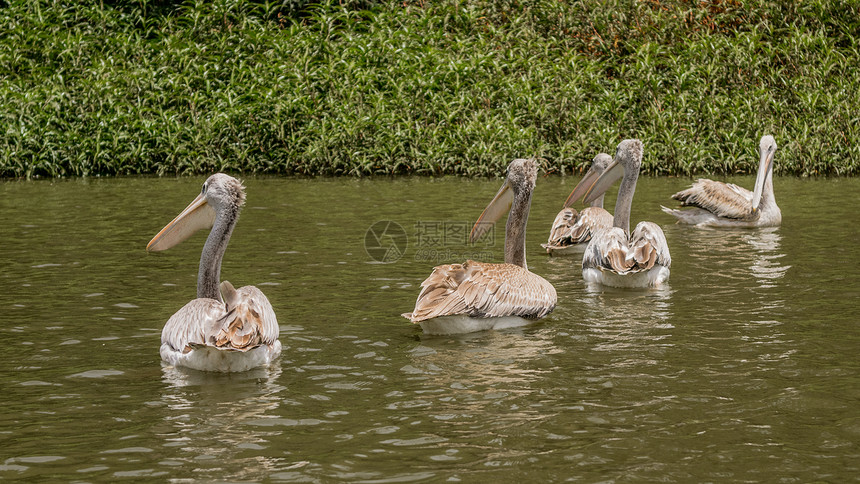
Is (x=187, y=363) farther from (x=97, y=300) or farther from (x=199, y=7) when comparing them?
(x=199, y=7)

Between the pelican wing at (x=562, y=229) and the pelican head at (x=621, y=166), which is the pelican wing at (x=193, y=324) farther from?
the pelican head at (x=621, y=166)

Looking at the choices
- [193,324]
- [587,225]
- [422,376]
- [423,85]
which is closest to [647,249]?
[587,225]

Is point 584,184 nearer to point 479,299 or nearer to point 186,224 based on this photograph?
point 479,299

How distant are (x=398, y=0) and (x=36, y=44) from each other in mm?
7106

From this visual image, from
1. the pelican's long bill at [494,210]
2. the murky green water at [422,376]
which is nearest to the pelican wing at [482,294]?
the murky green water at [422,376]

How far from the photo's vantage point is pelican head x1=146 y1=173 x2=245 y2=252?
6645mm

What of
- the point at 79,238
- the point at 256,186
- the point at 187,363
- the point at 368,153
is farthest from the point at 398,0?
the point at 187,363

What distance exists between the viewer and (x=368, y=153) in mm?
17531

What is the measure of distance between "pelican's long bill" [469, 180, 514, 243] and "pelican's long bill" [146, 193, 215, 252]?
225 centimetres

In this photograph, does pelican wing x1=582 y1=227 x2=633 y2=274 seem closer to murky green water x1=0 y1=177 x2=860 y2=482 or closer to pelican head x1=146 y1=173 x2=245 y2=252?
murky green water x1=0 y1=177 x2=860 y2=482

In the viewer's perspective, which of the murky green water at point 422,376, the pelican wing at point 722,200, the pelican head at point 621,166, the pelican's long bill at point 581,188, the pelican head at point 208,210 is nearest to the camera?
the murky green water at point 422,376

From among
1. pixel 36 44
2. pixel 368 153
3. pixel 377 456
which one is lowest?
pixel 377 456

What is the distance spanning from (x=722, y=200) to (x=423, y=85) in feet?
24.5

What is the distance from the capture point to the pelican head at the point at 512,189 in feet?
26.8
